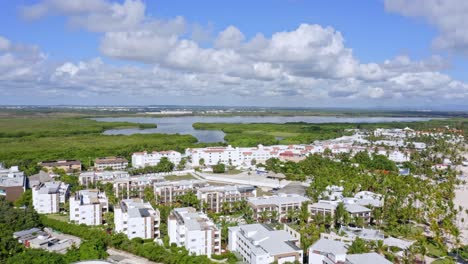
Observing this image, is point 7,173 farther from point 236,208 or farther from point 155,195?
point 236,208

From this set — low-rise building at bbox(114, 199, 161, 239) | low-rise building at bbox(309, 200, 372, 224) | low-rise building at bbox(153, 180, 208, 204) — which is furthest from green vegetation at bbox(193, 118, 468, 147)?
low-rise building at bbox(114, 199, 161, 239)

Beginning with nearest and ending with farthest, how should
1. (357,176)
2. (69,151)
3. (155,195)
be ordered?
(155,195) → (357,176) → (69,151)

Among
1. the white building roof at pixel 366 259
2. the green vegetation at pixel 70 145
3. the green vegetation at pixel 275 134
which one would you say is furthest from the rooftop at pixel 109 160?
the white building roof at pixel 366 259

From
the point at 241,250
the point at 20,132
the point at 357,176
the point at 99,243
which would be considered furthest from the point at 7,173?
the point at 20,132

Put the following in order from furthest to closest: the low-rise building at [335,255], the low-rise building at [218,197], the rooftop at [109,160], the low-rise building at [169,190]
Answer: the rooftop at [109,160]
the low-rise building at [169,190]
the low-rise building at [218,197]
the low-rise building at [335,255]

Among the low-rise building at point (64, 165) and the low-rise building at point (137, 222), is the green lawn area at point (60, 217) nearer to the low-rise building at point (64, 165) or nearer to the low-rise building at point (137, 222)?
the low-rise building at point (137, 222)
